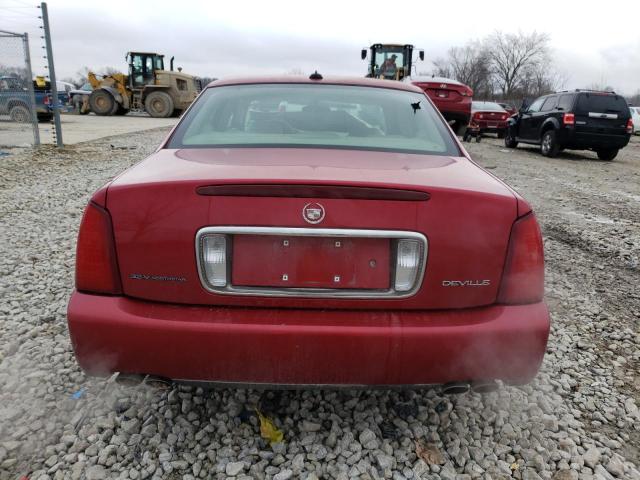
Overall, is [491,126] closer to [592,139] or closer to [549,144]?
[549,144]

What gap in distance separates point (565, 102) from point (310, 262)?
13.0 m

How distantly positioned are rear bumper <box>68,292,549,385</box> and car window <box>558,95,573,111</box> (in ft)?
40.1

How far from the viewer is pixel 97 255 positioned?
1.77 metres

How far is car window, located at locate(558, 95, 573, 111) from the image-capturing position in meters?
12.2

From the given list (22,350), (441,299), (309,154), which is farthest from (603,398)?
(22,350)

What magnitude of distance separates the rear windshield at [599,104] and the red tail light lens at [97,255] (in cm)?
1277

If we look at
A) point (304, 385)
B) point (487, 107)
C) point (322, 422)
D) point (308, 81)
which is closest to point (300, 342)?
point (304, 385)

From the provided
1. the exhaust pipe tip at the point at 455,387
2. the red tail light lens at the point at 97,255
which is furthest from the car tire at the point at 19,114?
the exhaust pipe tip at the point at 455,387

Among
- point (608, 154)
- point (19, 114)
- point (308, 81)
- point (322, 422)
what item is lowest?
point (322, 422)

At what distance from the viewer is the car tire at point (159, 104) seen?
23719 millimetres

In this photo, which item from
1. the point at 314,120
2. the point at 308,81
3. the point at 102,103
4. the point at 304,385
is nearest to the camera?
the point at 304,385

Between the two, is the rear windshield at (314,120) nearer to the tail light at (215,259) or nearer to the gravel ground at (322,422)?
the tail light at (215,259)

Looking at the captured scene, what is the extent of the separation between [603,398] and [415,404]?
37.3 inches

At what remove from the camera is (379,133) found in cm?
252
